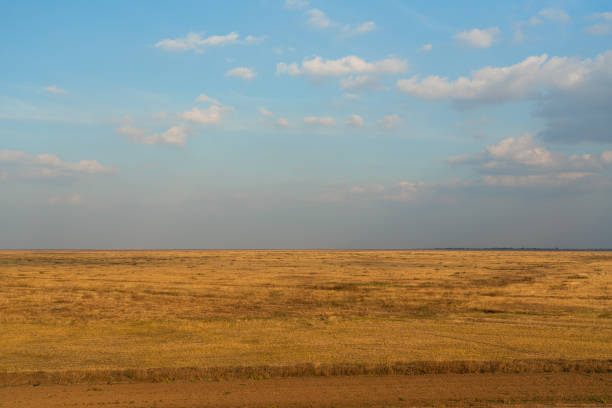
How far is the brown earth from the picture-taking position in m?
12.9

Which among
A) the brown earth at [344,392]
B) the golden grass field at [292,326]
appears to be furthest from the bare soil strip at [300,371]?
the brown earth at [344,392]

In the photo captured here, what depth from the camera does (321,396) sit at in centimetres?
1353

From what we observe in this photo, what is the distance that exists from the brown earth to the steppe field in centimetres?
5

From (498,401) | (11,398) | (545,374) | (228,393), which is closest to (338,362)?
(228,393)

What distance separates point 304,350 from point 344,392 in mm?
4907

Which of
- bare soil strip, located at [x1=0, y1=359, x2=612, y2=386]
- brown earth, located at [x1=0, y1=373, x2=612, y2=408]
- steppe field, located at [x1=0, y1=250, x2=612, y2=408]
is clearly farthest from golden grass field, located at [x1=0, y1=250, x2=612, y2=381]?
brown earth, located at [x1=0, y1=373, x2=612, y2=408]

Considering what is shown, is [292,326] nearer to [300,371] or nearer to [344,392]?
[300,371]

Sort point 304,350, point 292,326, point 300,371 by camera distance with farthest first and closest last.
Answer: point 292,326 → point 304,350 → point 300,371

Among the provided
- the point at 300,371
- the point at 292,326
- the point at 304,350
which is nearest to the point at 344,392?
the point at 300,371

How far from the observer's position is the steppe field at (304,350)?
13.7m

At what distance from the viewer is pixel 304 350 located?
61.2ft

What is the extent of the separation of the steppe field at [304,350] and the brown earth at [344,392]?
0.05 meters

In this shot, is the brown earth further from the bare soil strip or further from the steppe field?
the bare soil strip

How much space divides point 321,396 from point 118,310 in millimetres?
19063
